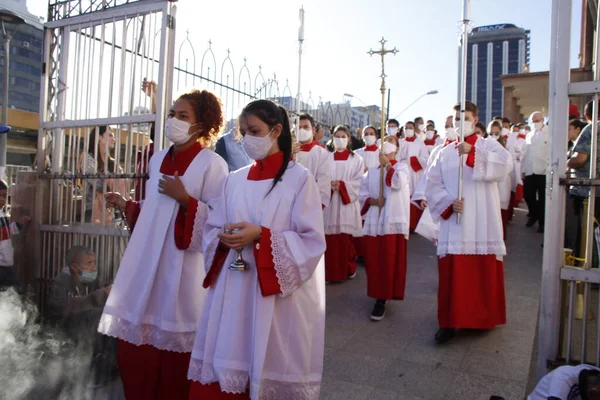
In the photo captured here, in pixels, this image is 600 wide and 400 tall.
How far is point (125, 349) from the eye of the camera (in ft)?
10.5

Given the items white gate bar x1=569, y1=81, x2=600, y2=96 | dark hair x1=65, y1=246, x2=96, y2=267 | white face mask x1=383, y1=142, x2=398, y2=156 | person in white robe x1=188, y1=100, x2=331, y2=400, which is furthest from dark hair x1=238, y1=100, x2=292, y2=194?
white face mask x1=383, y1=142, x2=398, y2=156

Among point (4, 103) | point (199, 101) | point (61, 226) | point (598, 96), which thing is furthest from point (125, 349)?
point (4, 103)

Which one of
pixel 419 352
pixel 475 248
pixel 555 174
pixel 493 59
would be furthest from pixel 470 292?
pixel 493 59

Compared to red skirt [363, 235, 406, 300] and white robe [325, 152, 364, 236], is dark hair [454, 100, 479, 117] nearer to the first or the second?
red skirt [363, 235, 406, 300]

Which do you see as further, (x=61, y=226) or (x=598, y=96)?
(x=61, y=226)

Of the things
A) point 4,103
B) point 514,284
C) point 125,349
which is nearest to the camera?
point 125,349

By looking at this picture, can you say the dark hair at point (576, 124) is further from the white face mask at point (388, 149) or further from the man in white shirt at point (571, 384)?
the man in white shirt at point (571, 384)

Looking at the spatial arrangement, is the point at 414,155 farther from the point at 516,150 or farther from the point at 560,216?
the point at 560,216

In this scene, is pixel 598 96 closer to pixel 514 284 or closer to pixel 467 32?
pixel 467 32

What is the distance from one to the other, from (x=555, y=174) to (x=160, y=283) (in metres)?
2.39

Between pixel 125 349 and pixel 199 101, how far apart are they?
1605 millimetres

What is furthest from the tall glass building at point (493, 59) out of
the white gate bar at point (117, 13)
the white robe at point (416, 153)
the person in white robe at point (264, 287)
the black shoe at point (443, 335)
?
the person in white robe at point (264, 287)

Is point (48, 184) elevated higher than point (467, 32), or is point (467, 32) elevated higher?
point (467, 32)

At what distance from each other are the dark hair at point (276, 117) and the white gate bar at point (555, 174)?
1511 millimetres
